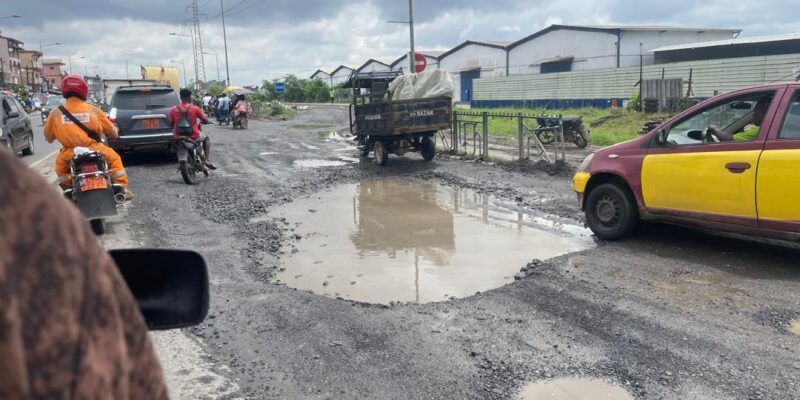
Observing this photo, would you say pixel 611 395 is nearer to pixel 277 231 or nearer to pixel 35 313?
pixel 35 313

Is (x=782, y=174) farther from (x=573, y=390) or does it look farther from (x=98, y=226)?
(x=98, y=226)

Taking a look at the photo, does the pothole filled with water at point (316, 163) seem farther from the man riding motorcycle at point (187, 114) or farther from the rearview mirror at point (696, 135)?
the rearview mirror at point (696, 135)

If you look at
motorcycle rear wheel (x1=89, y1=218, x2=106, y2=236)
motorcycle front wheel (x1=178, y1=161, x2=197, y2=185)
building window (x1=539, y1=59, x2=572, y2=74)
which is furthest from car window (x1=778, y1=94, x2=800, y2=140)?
building window (x1=539, y1=59, x2=572, y2=74)

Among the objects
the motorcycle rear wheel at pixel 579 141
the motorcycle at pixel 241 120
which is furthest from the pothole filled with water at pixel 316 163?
the motorcycle at pixel 241 120

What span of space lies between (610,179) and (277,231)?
3985 mm

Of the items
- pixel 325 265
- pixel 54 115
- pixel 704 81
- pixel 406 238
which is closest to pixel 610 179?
pixel 406 238

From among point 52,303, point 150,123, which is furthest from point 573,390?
point 150,123

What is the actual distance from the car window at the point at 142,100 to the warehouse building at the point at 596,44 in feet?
104

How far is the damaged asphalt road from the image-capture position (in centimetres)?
360

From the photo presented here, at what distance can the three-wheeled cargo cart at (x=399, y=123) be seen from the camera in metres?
13.4

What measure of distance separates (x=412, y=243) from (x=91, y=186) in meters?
3.67

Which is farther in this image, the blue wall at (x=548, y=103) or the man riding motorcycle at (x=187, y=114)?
the blue wall at (x=548, y=103)

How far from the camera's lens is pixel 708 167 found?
5.93 metres

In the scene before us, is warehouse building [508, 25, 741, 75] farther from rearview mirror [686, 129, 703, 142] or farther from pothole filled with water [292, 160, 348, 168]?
rearview mirror [686, 129, 703, 142]
